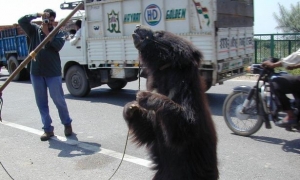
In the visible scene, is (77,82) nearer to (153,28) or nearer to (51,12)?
(153,28)

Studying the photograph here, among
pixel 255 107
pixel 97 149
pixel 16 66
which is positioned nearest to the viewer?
pixel 97 149

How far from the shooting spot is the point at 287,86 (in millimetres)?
4969

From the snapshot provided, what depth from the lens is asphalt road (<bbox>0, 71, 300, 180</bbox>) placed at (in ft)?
14.4

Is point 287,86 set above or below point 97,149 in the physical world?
above

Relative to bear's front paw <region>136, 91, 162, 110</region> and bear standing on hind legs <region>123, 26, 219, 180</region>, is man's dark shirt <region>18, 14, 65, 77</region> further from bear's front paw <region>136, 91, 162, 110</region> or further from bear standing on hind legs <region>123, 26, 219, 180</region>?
bear's front paw <region>136, 91, 162, 110</region>

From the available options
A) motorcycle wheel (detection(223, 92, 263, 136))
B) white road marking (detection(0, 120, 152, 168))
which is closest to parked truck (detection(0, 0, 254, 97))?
motorcycle wheel (detection(223, 92, 263, 136))

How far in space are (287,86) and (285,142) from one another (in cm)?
90

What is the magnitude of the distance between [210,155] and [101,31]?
734cm

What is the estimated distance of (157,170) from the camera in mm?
2602

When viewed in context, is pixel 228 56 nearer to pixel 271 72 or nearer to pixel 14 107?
pixel 271 72

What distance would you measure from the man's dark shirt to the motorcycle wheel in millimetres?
2852

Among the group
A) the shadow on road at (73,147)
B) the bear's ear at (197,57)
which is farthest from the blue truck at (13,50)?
the bear's ear at (197,57)

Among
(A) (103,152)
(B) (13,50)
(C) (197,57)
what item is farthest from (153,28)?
(B) (13,50)

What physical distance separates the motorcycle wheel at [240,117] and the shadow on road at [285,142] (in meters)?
0.16
